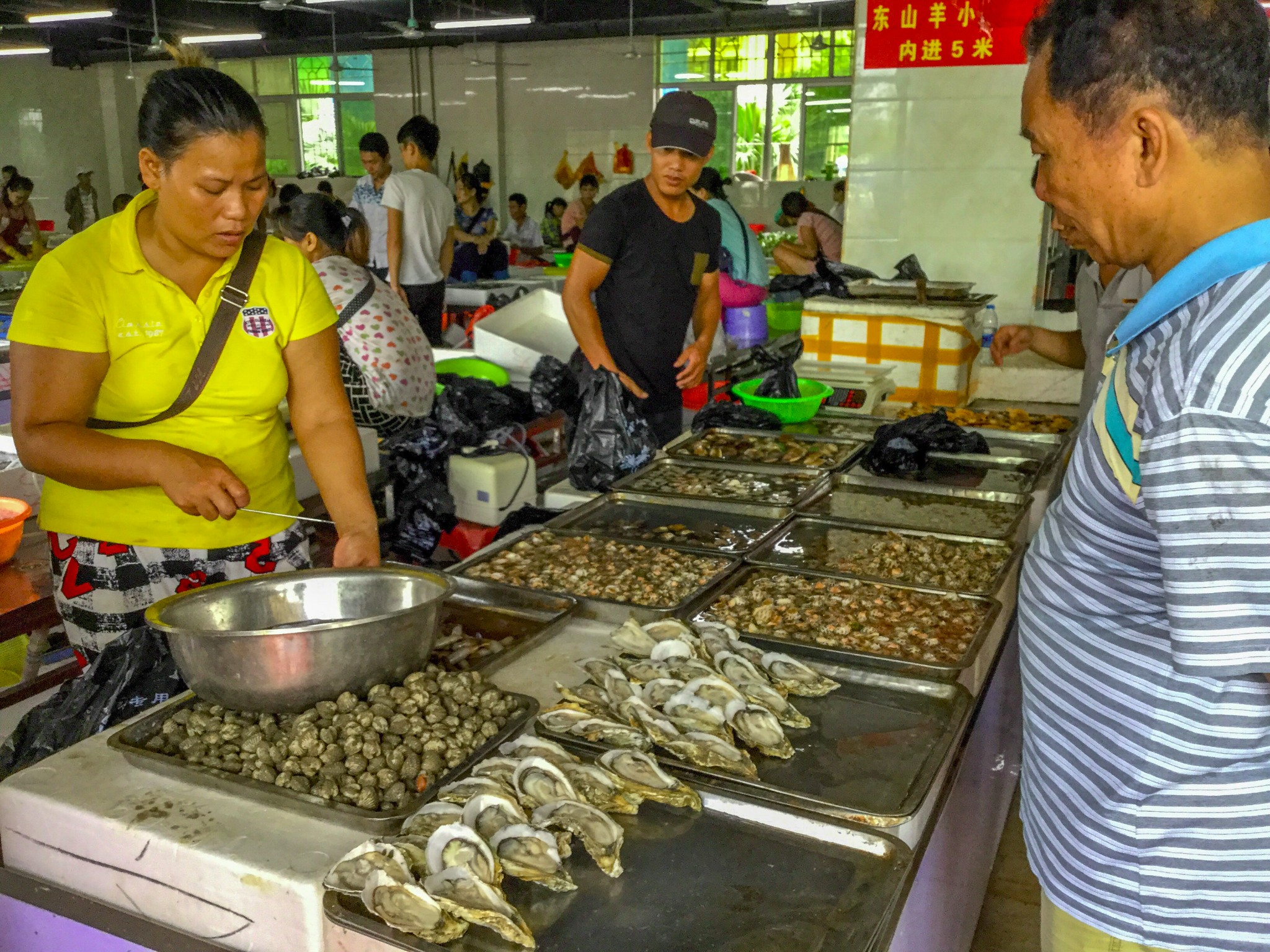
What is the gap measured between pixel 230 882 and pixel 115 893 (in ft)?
0.71

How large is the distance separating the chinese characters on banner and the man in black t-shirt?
2.33 m

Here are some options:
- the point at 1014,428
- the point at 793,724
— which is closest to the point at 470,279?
the point at 1014,428

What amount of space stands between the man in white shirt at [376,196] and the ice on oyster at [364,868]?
593cm

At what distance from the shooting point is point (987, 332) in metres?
5.33

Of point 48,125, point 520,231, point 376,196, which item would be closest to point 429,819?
point 376,196

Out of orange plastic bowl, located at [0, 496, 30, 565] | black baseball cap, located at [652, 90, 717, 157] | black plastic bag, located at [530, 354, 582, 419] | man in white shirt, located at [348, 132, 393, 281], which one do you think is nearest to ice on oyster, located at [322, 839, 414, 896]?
orange plastic bowl, located at [0, 496, 30, 565]

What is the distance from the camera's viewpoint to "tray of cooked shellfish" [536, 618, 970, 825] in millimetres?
1523

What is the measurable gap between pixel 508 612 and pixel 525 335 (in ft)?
12.2

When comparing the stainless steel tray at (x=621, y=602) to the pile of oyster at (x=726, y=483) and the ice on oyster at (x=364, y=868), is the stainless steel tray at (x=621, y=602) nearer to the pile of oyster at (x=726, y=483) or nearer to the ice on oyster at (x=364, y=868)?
the pile of oyster at (x=726, y=483)

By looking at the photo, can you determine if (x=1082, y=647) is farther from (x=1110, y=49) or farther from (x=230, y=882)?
(x=230, y=882)

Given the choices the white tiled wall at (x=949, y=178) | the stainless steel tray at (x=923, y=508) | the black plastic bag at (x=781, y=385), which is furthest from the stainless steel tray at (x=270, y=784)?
the white tiled wall at (x=949, y=178)

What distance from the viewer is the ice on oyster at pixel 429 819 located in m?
1.31

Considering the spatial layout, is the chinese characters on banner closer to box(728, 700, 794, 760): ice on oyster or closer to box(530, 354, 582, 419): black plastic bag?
box(530, 354, 582, 419): black plastic bag

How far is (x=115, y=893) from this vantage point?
1.40 m
